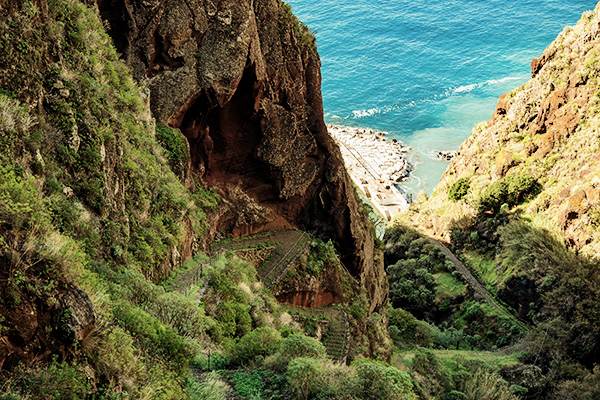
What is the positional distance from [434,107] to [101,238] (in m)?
117

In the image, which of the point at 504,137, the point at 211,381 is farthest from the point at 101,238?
the point at 504,137

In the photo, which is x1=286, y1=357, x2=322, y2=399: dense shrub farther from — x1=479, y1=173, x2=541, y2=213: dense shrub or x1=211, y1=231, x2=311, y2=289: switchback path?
x1=479, y1=173, x2=541, y2=213: dense shrub

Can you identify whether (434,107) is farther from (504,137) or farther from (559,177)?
(559,177)

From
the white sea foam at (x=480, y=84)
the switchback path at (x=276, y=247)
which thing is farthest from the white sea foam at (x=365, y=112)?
the switchback path at (x=276, y=247)

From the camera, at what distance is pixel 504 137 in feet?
218

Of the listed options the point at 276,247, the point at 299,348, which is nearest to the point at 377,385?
the point at 299,348

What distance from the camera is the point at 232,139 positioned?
30141 mm

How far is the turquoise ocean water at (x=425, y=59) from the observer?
114625 mm

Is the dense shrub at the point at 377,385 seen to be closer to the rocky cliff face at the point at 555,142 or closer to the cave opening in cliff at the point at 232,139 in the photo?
the cave opening in cliff at the point at 232,139

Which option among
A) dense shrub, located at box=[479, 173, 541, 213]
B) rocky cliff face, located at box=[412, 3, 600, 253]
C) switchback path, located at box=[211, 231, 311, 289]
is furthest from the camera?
dense shrub, located at box=[479, 173, 541, 213]

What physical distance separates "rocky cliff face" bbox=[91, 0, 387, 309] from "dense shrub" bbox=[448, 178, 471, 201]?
32993 millimetres

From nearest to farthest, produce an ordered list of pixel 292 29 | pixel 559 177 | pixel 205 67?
pixel 205 67 < pixel 292 29 < pixel 559 177

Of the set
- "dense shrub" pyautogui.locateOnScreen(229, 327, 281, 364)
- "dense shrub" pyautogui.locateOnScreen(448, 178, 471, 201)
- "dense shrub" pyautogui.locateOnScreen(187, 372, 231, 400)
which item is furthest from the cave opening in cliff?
"dense shrub" pyautogui.locateOnScreen(448, 178, 471, 201)

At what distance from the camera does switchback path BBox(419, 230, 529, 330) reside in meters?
48.6
